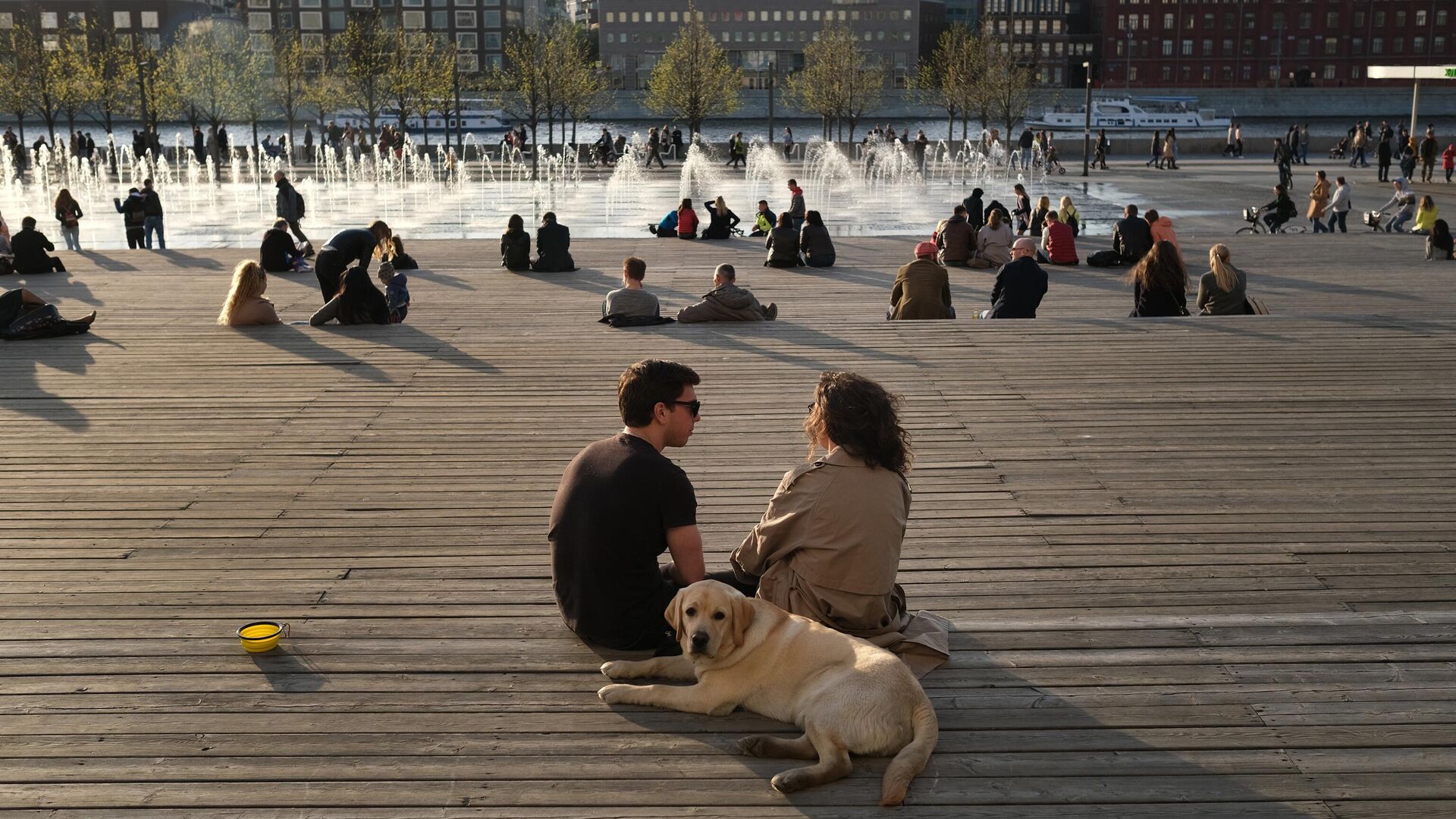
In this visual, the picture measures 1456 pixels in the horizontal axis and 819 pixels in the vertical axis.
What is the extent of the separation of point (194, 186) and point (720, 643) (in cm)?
4174

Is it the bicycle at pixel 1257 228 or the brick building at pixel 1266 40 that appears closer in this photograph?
the bicycle at pixel 1257 228

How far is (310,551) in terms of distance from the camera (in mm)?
6641

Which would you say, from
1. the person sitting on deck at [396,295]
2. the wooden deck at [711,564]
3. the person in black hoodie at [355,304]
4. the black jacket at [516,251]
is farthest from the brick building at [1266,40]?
the wooden deck at [711,564]

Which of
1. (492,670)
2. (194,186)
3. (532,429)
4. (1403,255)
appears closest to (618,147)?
(194,186)

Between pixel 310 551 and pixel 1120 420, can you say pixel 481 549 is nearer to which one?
pixel 310 551

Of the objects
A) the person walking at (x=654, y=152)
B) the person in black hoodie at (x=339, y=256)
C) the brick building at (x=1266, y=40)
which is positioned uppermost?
the brick building at (x=1266, y=40)

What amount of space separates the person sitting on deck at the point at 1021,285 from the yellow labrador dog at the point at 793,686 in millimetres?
9822

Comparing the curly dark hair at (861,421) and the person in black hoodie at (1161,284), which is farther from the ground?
the curly dark hair at (861,421)

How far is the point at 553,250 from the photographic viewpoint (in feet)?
61.8

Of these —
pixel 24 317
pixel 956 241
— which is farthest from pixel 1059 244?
pixel 24 317

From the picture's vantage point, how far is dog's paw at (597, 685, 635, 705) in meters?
4.73

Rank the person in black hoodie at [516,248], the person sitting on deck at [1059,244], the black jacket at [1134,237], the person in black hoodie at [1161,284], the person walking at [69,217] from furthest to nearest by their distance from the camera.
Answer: the person walking at [69,217] < the person sitting on deck at [1059,244] < the black jacket at [1134,237] < the person in black hoodie at [516,248] < the person in black hoodie at [1161,284]

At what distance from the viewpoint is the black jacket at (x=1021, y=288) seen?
1406 cm

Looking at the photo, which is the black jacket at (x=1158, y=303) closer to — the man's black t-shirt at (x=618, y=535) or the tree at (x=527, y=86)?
the man's black t-shirt at (x=618, y=535)
